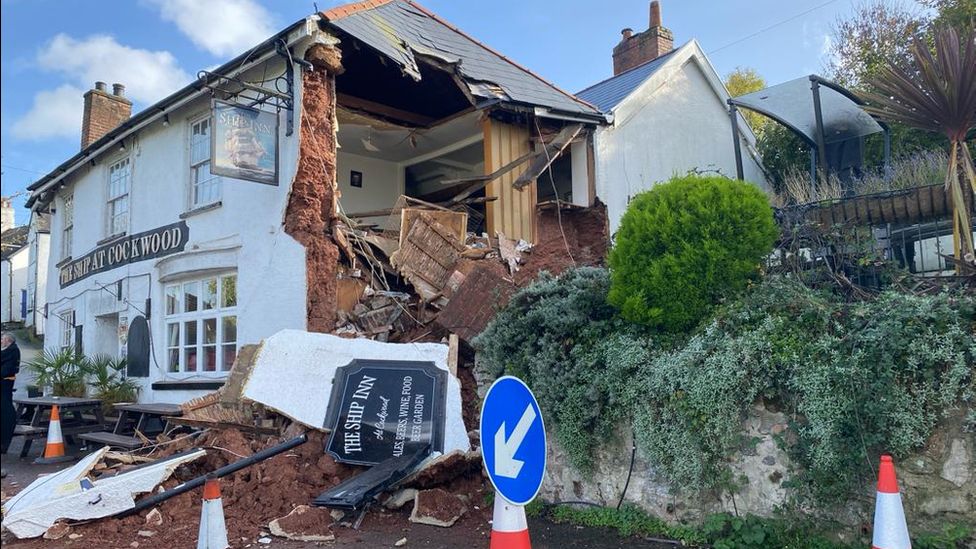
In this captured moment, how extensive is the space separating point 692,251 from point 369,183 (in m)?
10.9

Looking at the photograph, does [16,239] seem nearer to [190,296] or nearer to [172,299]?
[172,299]

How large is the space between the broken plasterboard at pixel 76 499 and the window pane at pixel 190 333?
522 cm

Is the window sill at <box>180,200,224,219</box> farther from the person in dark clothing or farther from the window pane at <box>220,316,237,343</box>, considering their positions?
the person in dark clothing

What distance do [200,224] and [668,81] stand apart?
31.5 feet

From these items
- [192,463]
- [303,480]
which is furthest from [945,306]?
[192,463]

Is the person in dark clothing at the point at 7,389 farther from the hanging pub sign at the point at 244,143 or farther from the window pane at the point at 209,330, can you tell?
the hanging pub sign at the point at 244,143

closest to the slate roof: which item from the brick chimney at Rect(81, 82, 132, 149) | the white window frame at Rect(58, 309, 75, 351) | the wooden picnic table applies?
→ the brick chimney at Rect(81, 82, 132, 149)

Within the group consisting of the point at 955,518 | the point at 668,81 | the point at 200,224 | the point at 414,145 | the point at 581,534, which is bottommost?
the point at 581,534

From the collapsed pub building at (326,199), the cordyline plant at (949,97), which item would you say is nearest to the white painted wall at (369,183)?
the collapsed pub building at (326,199)

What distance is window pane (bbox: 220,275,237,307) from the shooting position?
10906 millimetres

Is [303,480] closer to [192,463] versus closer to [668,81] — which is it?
[192,463]

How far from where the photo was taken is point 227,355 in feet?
36.0

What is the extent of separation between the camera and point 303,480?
6.69m

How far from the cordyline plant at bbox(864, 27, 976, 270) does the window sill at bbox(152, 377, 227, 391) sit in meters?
9.48
